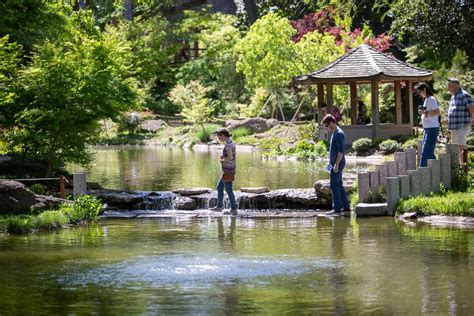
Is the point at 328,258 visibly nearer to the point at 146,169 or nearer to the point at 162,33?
the point at 146,169

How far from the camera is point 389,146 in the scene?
3212 centimetres

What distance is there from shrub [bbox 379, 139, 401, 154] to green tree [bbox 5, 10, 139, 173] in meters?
13.2

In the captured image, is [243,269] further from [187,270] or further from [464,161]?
[464,161]

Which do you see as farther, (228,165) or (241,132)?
(241,132)

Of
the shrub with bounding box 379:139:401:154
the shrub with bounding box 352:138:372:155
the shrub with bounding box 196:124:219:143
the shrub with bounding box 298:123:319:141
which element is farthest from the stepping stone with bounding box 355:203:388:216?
the shrub with bounding box 196:124:219:143

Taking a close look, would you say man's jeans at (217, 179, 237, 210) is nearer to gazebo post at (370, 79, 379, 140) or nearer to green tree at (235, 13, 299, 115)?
gazebo post at (370, 79, 379, 140)

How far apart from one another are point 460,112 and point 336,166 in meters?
2.69

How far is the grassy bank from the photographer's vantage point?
49.5 ft

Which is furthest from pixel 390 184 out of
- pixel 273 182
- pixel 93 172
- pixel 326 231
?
pixel 93 172

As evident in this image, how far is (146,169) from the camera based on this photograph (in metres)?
29.2

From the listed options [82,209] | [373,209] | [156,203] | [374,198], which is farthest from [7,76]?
[373,209]

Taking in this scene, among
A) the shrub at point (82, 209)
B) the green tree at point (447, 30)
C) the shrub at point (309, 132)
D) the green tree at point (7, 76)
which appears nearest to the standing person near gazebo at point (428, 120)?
the shrub at point (82, 209)

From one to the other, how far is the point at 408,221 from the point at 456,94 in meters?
3.09

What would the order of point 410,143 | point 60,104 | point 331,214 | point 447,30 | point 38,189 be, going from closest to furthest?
point 331,214 → point 38,189 → point 60,104 → point 410,143 → point 447,30
